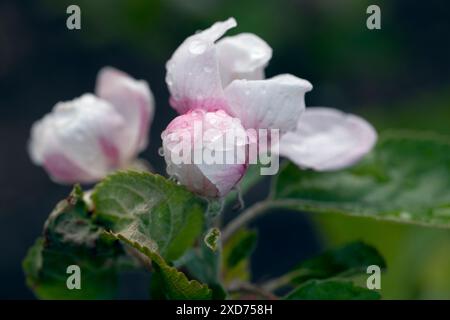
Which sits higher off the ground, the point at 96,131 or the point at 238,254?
the point at 96,131

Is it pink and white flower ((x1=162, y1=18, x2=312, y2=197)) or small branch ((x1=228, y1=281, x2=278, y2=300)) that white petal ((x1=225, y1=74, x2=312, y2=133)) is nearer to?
pink and white flower ((x1=162, y1=18, x2=312, y2=197))

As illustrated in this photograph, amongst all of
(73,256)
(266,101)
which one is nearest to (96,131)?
(73,256)

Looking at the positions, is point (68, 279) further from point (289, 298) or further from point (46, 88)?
point (46, 88)

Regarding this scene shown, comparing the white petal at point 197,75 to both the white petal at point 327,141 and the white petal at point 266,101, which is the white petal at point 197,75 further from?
the white petal at point 327,141

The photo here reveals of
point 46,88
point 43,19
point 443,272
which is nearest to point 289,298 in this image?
point 443,272

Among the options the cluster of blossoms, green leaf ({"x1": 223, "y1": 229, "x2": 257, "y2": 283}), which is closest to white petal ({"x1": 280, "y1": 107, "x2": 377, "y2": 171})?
the cluster of blossoms

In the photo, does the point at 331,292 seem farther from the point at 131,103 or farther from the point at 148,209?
the point at 131,103
